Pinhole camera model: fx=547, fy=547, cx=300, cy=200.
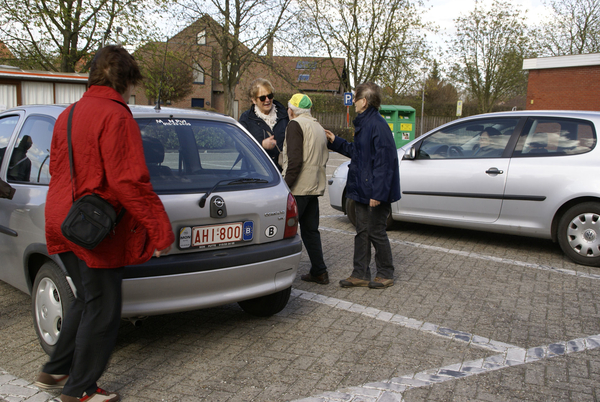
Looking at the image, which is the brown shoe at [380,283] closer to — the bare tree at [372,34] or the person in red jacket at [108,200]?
the person in red jacket at [108,200]

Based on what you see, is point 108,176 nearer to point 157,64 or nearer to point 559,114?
point 559,114

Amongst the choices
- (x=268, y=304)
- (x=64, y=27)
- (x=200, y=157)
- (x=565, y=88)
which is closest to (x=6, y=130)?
(x=200, y=157)

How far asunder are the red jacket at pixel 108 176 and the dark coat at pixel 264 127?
2518 millimetres

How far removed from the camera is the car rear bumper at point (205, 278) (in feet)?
10.1

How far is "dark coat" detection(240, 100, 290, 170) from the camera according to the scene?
16.6 feet

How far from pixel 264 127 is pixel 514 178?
2.93 metres

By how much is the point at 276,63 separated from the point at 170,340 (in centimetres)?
2422

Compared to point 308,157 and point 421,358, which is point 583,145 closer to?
point 308,157

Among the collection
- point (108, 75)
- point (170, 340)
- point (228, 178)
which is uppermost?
point (108, 75)

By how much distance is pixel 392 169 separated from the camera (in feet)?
15.5

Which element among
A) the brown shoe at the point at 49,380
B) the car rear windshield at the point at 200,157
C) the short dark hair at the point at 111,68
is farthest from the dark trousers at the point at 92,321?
the short dark hair at the point at 111,68

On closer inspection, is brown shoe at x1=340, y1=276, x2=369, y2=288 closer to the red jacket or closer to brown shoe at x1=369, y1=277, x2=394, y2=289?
brown shoe at x1=369, y1=277, x2=394, y2=289

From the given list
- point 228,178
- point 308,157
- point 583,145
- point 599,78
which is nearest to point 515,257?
point 583,145

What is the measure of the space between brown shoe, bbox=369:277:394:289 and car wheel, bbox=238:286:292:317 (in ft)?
3.62
